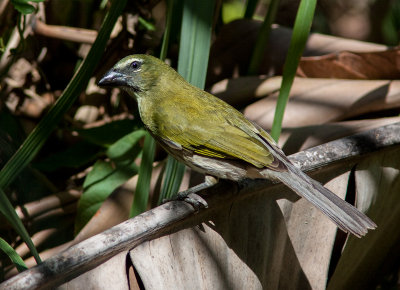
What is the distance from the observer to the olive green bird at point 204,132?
2346 millimetres

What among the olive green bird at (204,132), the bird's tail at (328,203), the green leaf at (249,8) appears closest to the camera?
the bird's tail at (328,203)

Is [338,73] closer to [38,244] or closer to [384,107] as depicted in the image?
[384,107]

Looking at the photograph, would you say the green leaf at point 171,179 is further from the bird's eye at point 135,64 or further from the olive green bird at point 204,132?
the bird's eye at point 135,64

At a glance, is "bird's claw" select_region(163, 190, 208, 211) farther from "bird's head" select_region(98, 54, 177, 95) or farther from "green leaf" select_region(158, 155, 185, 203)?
"bird's head" select_region(98, 54, 177, 95)

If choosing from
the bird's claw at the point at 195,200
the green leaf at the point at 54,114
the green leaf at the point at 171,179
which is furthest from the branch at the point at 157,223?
the green leaf at the point at 54,114

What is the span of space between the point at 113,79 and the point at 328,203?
→ 1295 millimetres

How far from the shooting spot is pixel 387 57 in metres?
3.37

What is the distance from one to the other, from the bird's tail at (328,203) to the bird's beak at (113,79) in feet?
3.23

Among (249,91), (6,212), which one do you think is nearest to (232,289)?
(6,212)

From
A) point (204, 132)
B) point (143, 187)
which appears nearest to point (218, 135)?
point (204, 132)

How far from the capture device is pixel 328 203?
220 cm

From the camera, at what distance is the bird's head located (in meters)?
3.00

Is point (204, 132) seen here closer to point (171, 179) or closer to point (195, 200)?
point (171, 179)

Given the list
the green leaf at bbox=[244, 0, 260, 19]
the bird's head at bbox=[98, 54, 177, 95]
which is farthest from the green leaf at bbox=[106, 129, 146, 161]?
the green leaf at bbox=[244, 0, 260, 19]
